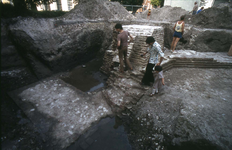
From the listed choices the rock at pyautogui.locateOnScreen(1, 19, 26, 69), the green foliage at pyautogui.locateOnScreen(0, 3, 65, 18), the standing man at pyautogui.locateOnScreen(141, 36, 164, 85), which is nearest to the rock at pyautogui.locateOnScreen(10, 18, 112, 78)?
the rock at pyautogui.locateOnScreen(1, 19, 26, 69)

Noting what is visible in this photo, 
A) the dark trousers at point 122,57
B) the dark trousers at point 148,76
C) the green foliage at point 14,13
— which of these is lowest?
the dark trousers at point 148,76

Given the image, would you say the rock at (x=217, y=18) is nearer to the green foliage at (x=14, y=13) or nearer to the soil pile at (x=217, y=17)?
the soil pile at (x=217, y=17)

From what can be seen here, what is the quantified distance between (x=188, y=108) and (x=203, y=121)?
0.45m

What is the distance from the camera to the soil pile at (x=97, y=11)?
790cm

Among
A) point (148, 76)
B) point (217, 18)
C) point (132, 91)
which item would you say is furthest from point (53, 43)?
point (217, 18)

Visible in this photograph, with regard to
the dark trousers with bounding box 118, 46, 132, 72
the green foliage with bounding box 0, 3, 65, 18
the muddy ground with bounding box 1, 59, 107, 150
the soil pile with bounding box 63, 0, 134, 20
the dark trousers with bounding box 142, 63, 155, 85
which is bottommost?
the muddy ground with bounding box 1, 59, 107, 150

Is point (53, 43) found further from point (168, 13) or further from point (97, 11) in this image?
point (168, 13)

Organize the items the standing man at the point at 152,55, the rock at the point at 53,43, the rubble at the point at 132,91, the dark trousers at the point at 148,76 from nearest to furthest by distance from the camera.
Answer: the rubble at the point at 132,91
the standing man at the point at 152,55
the dark trousers at the point at 148,76
the rock at the point at 53,43

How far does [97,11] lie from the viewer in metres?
8.81

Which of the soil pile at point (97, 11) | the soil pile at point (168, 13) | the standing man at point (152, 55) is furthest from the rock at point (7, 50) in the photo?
the soil pile at point (168, 13)

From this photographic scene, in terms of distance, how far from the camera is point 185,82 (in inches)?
180

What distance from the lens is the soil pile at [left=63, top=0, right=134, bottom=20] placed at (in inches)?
311

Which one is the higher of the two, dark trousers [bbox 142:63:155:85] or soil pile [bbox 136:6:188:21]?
soil pile [bbox 136:6:188:21]

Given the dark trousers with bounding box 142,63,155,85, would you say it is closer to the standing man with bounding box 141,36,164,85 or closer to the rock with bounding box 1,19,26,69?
the standing man with bounding box 141,36,164,85
